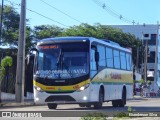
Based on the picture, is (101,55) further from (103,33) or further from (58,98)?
(103,33)

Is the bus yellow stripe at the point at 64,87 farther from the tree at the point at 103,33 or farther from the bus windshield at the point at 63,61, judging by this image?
the tree at the point at 103,33

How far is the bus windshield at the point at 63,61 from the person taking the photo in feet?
74.8

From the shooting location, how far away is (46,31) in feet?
Answer: 200

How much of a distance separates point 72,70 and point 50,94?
1.58 m

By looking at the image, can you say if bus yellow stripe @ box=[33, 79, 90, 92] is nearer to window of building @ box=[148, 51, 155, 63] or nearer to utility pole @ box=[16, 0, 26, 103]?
utility pole @ box=[16, 0, 26, 103]

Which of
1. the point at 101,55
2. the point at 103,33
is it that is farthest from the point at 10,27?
the point at 101,55

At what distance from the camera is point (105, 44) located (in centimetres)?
2591

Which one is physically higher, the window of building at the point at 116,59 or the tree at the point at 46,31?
the tree at the point at 46,31

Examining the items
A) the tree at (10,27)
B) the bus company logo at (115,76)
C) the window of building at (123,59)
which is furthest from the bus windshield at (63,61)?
the tree at (10,27)

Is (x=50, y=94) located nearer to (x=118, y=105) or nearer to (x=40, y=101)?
(x=40, y=101)

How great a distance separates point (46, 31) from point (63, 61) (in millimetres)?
38466

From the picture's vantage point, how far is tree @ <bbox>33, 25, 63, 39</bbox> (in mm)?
58963

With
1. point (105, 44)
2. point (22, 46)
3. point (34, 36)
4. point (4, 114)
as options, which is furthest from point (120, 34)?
point (4, 114)

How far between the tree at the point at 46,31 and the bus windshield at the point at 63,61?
1366 inches
